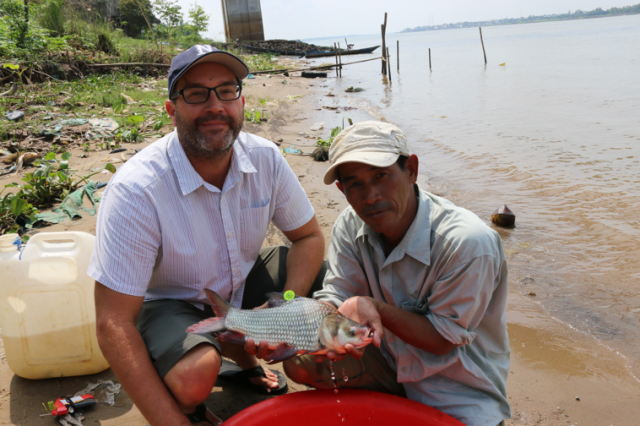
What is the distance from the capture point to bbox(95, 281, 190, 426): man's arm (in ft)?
7.27

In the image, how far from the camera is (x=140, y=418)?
2711 mm

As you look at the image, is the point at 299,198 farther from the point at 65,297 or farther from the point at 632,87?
the point at 632,87

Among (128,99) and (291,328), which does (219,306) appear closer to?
(291,328)

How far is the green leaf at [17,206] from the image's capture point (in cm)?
476

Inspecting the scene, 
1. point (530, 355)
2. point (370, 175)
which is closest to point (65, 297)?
point (370, 175)

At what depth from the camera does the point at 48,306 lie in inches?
114

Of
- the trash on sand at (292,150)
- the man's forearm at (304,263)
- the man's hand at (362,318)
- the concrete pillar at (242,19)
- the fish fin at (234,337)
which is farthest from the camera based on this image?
the concrete pillar at (242,19)

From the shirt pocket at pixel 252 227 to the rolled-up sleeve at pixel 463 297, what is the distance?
1.27 metres

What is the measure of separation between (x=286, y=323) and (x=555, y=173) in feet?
26.4

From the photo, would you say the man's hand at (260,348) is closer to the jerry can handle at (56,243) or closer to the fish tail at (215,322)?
the fish tail at (215,322)

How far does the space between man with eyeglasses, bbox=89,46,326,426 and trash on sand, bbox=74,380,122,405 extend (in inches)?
23.8

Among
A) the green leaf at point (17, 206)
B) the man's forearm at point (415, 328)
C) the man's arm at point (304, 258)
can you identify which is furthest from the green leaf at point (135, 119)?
the man's forearm at point (415, 328)

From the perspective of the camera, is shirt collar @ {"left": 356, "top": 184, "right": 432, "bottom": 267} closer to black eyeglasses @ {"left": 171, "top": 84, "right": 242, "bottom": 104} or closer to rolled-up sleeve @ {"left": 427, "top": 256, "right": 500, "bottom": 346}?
rolled-up sleeve @ {"left": 427, "top": 256, "right": 500, "bottom": 346}

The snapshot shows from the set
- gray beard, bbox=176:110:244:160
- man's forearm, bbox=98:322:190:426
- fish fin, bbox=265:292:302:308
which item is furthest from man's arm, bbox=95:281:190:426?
gray beard, bbox=176:110:244:160
